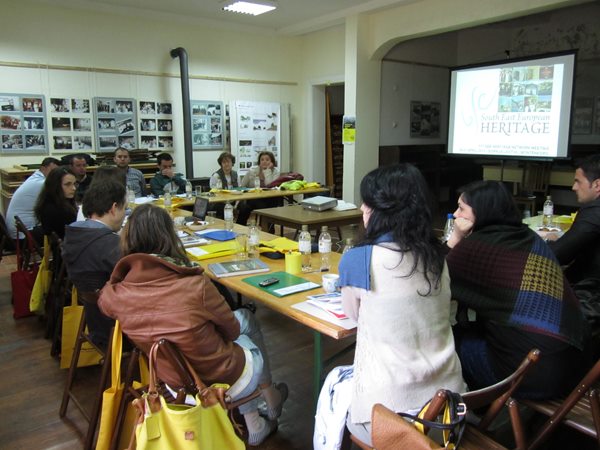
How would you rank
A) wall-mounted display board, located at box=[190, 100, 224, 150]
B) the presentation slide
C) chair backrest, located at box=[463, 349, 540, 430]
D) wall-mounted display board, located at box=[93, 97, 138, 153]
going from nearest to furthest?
chair backrest, located at box=[463, 349, 540, 430], the presentation slide, wall-mounted display board, located at box=[93, 97, 138, 153], wall-mounted display board, located at box=[190, 100, 224, 150]

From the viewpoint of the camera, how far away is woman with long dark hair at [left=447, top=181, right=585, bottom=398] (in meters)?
1.57

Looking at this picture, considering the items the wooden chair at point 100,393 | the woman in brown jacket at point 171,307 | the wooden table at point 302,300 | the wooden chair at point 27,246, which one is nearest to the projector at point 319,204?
the wooden table at point 302,300

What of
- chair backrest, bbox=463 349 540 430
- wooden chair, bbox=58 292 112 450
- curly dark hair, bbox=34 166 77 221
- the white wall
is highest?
the white wall

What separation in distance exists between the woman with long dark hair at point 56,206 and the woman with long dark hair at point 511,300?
8.79 feet

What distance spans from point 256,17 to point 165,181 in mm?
3035

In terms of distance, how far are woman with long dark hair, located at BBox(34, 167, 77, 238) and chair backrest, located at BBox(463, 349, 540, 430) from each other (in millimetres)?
2918

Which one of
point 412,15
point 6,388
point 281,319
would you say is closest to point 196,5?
point 412,15

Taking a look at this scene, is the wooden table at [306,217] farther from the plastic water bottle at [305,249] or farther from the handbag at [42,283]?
the handbag at [42,283]

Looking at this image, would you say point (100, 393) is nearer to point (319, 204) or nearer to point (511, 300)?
point (511, 300)

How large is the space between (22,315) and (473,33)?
7.37m

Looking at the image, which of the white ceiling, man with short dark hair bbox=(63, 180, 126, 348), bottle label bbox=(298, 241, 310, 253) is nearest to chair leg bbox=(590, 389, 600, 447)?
bottle label bbox=(298, 241, 310, 253)

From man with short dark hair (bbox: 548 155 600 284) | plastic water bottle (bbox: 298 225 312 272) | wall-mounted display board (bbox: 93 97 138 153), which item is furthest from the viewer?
wall-mounted display board (bbox: 93 97 138 153)

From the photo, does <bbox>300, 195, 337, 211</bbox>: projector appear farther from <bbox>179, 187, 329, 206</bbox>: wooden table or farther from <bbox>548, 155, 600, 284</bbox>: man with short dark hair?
<bbox>548, 155, 600, 284</bbox>: man with short dark hair

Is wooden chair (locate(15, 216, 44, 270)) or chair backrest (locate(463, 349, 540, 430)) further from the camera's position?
wooden chair (locate(15, 216, 44, 270))
